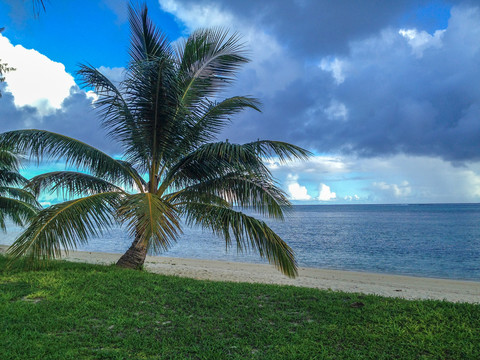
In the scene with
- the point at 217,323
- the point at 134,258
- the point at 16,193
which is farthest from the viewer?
the point at 16,193

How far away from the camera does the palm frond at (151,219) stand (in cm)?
647

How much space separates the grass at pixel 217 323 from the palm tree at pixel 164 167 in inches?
43.9

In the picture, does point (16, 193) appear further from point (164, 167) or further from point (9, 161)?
point (164, 167)

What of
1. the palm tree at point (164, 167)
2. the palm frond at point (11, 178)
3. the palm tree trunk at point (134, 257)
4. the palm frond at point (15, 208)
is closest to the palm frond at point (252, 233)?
the palm tree at point (164, 167)

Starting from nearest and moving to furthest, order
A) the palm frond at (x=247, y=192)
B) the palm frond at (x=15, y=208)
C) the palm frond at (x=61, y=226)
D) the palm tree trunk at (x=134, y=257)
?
1. the palm frond at (x=61, y=226)
2. the palm frond at (x=247, y=192)
3. the palm tree trunk at (x=134, y=257)
4. the palm frond at (x=15, y=208)

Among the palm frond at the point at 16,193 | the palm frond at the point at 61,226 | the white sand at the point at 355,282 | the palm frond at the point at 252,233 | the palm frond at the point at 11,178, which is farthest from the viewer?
the palm frond at the point at 16,193

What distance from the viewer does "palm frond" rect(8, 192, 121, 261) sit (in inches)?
271

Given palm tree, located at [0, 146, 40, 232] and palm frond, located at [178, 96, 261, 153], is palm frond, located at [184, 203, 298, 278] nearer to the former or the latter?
palm frond, located at [178, 96, 261, 153]

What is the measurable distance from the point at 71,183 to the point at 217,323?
552 cm

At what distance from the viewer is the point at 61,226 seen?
23.3 feet

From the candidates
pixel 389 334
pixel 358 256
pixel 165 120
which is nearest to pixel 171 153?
pixel 165 120

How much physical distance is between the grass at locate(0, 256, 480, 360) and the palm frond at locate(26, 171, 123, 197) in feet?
7.96

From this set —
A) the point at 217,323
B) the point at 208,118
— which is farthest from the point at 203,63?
the point at 217,323

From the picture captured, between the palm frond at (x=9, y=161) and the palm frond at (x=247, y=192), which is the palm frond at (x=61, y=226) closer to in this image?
the palm frond at (x=247, y=192)
